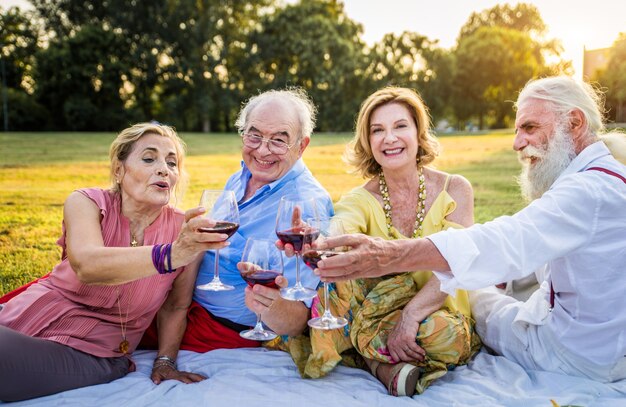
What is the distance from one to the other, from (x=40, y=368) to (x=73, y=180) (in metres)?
10.4

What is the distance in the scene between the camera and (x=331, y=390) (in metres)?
3.31

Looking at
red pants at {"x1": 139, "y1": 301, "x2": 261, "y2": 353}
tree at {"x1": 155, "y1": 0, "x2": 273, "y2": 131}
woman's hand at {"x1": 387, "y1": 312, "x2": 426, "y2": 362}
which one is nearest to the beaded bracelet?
red pants at {"x1": 139, "y1": 301, "x2": 261, "y2": 353}

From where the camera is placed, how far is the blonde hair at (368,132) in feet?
13.7

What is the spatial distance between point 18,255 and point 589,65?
7180 millimetres

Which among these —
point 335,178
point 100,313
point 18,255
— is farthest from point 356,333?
point 335,178

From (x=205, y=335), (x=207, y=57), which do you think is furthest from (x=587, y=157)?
(x=207, y=57)

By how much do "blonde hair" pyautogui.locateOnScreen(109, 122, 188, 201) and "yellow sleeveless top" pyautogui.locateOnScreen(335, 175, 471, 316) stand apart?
112 centimetres

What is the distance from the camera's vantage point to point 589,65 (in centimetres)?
675

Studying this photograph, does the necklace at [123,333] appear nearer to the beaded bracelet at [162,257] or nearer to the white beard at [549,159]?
the beaded bracelet at [162,257]

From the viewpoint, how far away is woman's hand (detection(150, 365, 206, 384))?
3.48 metres

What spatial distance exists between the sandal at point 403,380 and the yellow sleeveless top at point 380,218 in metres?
0.65

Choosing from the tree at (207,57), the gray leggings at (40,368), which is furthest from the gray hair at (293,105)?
the tree at (207,57)

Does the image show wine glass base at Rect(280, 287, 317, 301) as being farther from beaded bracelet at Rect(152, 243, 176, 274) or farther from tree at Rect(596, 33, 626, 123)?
tree at Rect(596, 33, 626, 123)

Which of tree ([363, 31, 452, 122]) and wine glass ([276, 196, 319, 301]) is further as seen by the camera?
tree ([363, 31, 452, 122])
